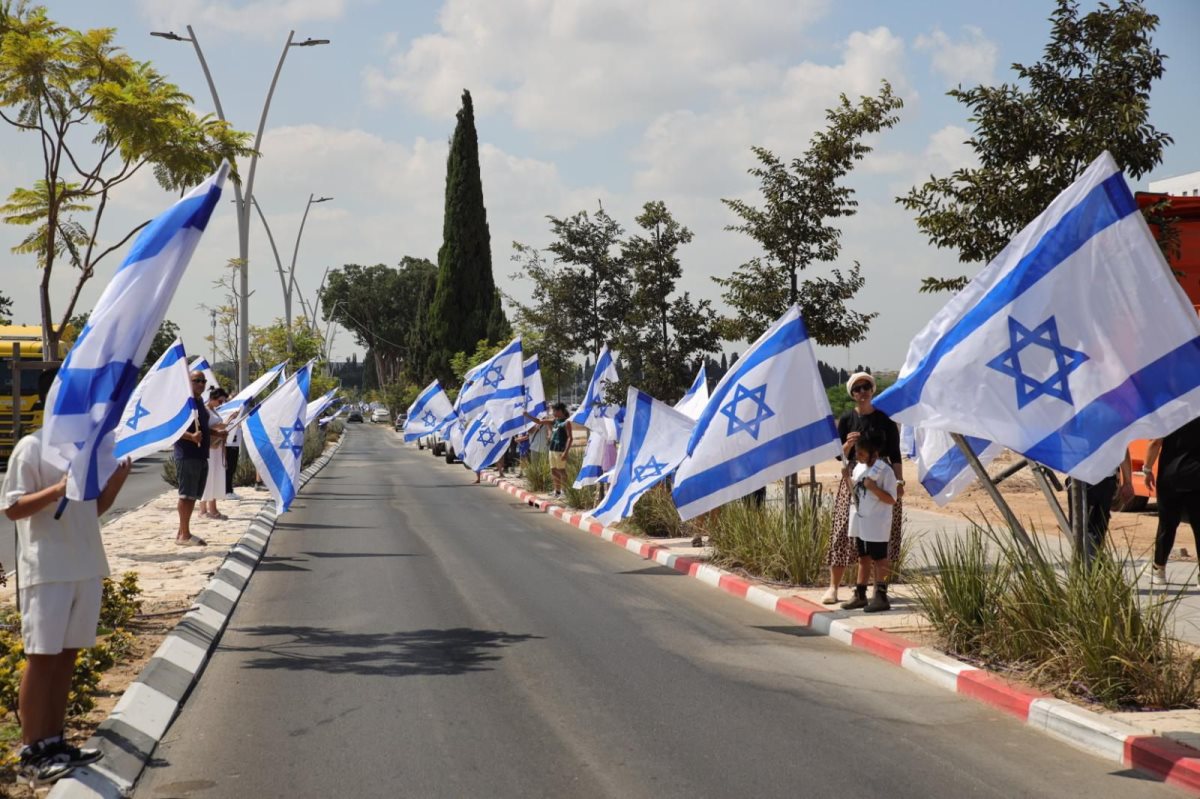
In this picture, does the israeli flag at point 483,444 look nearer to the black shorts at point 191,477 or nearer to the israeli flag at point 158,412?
the black shorts at point 191,477

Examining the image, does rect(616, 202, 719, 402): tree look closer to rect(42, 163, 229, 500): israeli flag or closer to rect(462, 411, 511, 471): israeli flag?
rect(462, 411, 511, 471): israeli flag

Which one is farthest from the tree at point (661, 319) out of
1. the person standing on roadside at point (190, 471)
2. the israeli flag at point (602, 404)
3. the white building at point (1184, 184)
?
the white building at point (1184, 184)

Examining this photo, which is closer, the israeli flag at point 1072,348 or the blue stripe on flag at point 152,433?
the israeli flag at point 1072,348

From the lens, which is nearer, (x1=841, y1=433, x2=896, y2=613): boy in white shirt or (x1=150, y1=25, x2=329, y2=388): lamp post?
(x1=841, y1=433, x2=896, y2=613): boy in white shirt

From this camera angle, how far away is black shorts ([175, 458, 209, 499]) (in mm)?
14016

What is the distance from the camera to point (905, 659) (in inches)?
312

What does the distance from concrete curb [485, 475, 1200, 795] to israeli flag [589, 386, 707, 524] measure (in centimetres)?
172

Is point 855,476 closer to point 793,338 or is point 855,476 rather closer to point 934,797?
point 793,338

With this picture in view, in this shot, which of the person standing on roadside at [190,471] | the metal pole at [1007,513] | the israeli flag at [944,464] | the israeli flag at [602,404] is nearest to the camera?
the metal pole at [1007,513]

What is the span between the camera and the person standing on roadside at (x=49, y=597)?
5.25 meters

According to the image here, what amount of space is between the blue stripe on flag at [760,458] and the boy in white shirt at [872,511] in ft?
2.40

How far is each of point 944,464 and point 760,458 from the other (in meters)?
1.58

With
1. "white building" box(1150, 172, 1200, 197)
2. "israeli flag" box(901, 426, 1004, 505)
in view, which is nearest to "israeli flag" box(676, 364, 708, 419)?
"israeli flag" box(901, 426, 1004, 505)

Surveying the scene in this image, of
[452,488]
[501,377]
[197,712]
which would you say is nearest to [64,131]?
[197,712]
